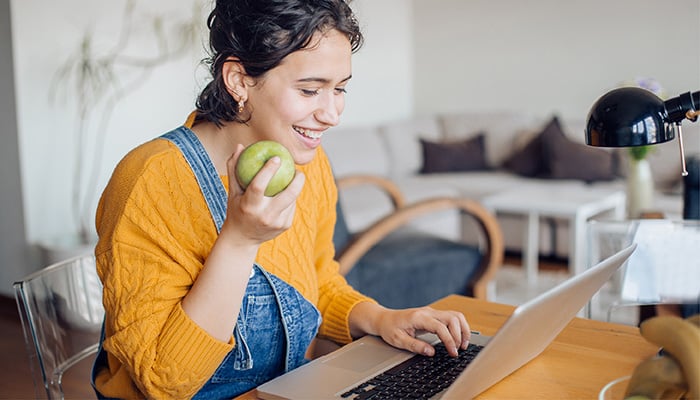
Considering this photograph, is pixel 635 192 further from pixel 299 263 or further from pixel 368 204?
pixel 299 263

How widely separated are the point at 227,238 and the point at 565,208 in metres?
3.10

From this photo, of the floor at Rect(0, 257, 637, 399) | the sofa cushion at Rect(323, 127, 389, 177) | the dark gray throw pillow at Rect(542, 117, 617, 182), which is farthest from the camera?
the sofa cushion at Rect(323, 127, 389, 177)

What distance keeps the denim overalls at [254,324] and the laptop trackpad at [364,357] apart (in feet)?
0.40

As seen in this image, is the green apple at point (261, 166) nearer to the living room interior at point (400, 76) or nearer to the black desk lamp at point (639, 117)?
the black desk lamp at point (639, 117)

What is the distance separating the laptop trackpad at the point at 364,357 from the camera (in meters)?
1.17

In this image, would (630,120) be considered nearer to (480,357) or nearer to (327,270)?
(480,357)

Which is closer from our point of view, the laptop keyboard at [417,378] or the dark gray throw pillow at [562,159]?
the laptop keyboard at [417,378]

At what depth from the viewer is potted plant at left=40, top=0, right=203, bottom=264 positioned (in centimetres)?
379

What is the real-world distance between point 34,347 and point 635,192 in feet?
9.35

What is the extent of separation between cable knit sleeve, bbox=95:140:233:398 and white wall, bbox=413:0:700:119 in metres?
4.52

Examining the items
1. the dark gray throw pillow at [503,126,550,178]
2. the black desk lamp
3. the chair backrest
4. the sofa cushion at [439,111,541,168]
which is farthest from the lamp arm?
the sofa cushion at [439,111,541,168]

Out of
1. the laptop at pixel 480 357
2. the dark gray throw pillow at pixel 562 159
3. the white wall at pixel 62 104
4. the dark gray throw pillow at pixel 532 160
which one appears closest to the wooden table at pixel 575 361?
the laptop at pixel 480 357

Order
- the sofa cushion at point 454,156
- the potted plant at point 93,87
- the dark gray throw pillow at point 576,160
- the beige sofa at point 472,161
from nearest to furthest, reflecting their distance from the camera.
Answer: the potted plant at point 93,87 → the beige sofa at point 472,161 → the dark gray throw pillow at point 576,160 → the sofa cushion at point 454,156

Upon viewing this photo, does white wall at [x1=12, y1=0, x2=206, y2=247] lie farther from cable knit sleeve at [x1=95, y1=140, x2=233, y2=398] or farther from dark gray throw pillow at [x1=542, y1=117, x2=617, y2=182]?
cable knit sleeve at [x1=95, y1=140, x2=233, y2=398]
